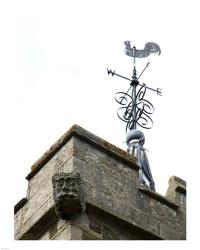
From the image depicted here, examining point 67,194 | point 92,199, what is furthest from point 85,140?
point 67,194

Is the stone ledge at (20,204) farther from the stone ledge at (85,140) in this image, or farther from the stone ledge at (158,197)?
the stone ledge at (158,197)

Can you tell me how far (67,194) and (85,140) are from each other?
0.72 meters

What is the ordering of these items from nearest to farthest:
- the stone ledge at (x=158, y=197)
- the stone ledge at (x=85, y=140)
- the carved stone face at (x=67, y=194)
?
the carved stone face at (x=67, y=194) < the stone ledge at (x=85, y=140) < the stone ledge at (x=158, y=197)

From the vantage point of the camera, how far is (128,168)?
8.64 m

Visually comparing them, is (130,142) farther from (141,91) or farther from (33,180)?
(33,180)

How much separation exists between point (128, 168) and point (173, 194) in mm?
492

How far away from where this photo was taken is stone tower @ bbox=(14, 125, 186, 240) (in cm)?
784

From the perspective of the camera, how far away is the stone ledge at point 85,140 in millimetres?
8422

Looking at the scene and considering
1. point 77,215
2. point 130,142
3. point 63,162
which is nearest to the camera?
point 77,215

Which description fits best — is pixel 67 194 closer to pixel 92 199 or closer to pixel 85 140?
pixel 92 199

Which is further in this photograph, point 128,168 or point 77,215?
point 128,168

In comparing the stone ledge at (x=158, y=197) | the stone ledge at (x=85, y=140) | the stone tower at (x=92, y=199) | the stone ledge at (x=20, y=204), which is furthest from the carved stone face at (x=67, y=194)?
the stone ledge at (x=158, y=197)

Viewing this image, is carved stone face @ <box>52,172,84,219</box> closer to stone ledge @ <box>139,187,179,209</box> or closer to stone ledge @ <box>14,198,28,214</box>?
stone ledge @ <box>14,198,28,214</box>

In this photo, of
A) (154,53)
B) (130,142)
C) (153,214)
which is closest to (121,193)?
(153,214)
